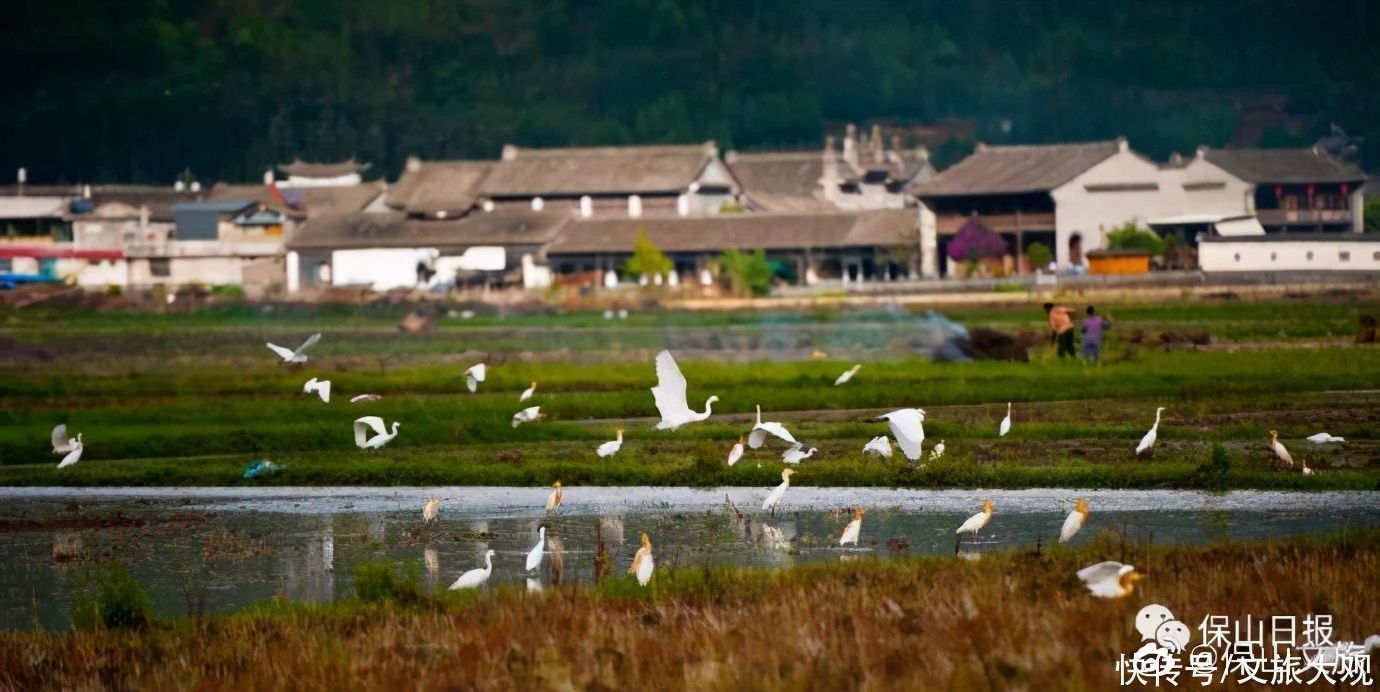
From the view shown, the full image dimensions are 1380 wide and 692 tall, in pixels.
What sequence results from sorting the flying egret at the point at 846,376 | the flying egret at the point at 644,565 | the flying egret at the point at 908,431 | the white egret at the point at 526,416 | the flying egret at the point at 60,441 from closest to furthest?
the flying egret at the point at 644,565, the flying egret at the point at 908,431, the flying egret at the point at 60,441, the white egret at the point at 526,416, the flying egret at the point at 846,376

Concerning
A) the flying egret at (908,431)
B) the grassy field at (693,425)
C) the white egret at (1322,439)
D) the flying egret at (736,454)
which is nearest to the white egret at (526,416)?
the grassy field at (693,425)

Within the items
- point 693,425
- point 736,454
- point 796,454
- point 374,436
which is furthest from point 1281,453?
point 374,436

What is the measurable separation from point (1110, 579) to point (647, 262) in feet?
188

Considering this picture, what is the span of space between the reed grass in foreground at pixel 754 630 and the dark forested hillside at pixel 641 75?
5809cm

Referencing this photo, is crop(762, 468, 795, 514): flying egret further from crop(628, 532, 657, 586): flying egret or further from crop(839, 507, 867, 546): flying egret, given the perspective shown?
crop(628, 532, 657, 586): flying egret

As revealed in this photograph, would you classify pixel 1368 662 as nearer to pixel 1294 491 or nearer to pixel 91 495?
pixel 1294 491

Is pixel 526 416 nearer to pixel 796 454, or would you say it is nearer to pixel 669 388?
pixel 796 454

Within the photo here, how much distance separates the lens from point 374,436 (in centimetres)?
2406

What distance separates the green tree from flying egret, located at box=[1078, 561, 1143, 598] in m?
56.9

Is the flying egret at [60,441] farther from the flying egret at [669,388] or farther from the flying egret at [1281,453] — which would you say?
the flying egret at [1281,453]

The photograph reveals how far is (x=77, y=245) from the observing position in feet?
241

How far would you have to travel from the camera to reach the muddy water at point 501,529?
1584 centimetres

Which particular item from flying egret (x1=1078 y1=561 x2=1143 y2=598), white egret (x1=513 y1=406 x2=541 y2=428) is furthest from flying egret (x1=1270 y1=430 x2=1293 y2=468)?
white egret (x1=513 y1=406 x2=541 y2=428)

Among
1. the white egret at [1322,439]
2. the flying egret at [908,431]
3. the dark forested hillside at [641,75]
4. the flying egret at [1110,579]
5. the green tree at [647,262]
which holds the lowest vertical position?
the white egret at [1322,439]
